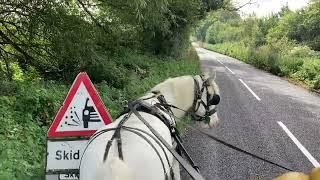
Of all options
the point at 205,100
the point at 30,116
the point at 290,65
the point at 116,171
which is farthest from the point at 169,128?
the point at 290,65

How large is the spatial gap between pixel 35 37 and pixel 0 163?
527 cm

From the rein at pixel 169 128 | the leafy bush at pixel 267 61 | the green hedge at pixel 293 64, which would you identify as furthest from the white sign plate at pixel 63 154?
the leafy bush at pixel 267 61

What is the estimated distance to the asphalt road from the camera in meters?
7.52

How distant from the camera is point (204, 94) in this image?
546 centimetres

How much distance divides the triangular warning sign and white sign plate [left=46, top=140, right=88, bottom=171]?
0.09 metres

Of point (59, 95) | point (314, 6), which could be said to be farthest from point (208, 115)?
point (314, 6)

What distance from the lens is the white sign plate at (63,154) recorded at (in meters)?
4.44

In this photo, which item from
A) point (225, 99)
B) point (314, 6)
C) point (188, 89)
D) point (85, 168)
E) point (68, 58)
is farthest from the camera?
point (314, 6)

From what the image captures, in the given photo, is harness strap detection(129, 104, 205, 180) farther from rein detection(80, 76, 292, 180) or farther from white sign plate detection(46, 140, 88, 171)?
white sign plate detection(46, 140, 88, 171)

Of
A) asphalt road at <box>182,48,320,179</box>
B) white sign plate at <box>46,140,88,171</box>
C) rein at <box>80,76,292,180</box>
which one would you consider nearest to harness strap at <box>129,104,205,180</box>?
rein at <box>80,76,292,180</box>

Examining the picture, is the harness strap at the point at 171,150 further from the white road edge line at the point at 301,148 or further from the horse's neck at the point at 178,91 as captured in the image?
the white road edge line at the point at 301,148

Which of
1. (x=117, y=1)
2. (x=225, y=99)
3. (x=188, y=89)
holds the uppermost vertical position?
(x=117, y=1)

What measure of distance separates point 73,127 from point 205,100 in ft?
5.63

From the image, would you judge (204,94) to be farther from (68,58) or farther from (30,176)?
(68,58)
